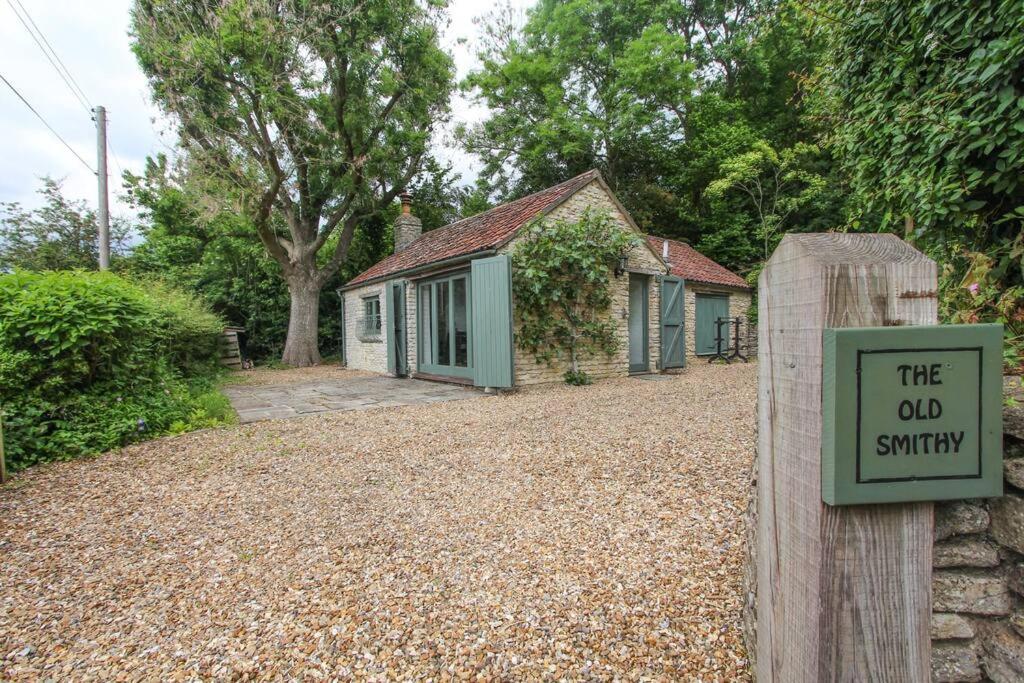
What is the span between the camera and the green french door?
8.44 metres

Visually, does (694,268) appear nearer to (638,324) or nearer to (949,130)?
(638,324)

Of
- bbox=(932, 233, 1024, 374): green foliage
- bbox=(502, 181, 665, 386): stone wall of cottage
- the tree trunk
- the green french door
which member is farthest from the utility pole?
bbox=(932, 233, 1024, 374): green foliage

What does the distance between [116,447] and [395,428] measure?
2624 mm

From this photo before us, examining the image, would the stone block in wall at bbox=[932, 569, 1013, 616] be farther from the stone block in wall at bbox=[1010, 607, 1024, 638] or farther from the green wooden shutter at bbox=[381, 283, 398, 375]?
the green wooden shutter at bbox=[381, 283, 398, 375]

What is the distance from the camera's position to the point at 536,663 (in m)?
1.68

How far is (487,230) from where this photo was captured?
354 inches

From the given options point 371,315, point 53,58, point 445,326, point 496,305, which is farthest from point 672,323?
point 53,58

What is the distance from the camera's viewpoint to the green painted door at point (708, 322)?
12281 millimetres

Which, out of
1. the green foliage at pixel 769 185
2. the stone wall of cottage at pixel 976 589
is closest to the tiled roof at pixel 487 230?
the stone wall of cottage at pixel 976 589

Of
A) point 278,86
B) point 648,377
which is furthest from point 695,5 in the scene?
point 648,377

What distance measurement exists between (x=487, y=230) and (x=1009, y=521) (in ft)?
27.7

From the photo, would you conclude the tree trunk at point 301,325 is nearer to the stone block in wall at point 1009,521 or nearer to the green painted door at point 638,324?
the green painted door at point 638,324

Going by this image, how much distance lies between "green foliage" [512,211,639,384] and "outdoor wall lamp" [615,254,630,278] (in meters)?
0.11

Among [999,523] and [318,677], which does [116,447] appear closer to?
[318,677]
